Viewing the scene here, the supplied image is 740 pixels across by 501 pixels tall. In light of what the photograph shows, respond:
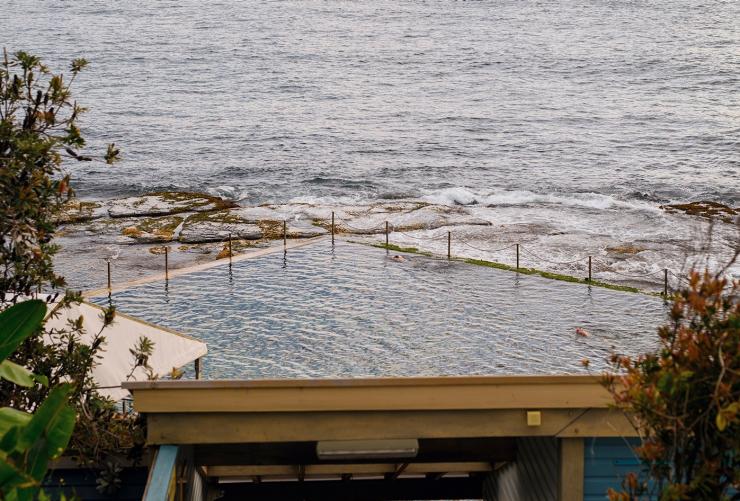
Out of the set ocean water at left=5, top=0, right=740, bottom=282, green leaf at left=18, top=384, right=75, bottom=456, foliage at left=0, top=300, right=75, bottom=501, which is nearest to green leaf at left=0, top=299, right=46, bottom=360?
foliage at left=0, top=300, right=75, bottom=501

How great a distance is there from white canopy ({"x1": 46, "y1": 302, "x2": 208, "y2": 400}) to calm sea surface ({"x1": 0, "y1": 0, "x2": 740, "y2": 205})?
126ft

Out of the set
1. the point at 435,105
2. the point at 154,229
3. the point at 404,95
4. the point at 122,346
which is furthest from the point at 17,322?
the point at 404,95

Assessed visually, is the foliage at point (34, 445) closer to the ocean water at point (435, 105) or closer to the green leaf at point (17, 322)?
the green leaf at point (17, 322)

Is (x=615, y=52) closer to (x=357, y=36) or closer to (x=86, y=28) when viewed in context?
(x=357, y=36)

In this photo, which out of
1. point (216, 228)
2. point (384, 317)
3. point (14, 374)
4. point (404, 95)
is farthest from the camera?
point (404, 95)

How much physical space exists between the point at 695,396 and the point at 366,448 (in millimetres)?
3893

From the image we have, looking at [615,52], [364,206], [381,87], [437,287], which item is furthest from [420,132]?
[437,287]

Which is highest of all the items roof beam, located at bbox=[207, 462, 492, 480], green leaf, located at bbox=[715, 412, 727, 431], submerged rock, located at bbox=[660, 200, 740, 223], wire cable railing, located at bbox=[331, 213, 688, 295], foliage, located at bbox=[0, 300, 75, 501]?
foliage, located at bbox=[0, 300, 75, 501]

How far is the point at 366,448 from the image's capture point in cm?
798

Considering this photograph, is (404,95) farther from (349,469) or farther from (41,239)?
(41,239)

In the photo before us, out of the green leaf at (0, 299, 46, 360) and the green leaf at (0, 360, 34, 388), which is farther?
the green leaf at (0, 360, 34, 388)

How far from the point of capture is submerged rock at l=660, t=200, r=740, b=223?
46.0 metres

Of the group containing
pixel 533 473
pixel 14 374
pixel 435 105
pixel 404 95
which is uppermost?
pixel 14 374

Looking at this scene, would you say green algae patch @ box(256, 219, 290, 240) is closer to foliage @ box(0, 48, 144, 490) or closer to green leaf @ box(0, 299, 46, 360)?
foliage @ box(0, 48, 144, 490)
